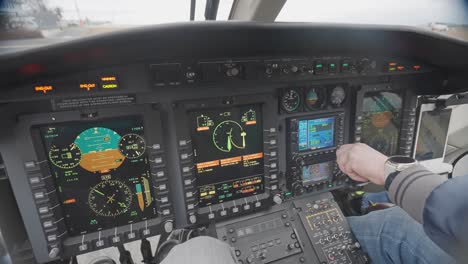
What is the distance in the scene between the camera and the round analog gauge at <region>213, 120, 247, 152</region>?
4.77ft

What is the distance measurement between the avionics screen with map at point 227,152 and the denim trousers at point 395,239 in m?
0.66

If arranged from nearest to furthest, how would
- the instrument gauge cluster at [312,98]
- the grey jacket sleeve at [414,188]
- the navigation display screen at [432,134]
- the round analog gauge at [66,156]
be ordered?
the grey jacket sleeve at [414,188] → the round analog gauge at [66,156] → the instrument gauge cluster at [312,98] → the navigation display screen at [432,134]

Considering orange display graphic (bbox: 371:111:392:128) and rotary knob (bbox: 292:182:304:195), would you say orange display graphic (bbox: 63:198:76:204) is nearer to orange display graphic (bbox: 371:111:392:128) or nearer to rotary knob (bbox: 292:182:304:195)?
rotary knob (bbox: 292:182:304:195)

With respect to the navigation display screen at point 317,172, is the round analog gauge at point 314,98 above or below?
above

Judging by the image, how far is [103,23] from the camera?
1629mm

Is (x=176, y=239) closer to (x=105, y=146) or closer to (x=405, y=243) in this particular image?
(x=105, y=146)

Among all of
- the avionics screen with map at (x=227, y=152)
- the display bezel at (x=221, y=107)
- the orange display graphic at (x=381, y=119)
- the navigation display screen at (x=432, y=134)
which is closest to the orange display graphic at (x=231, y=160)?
the avionics screen with map at (x=227, y=152)

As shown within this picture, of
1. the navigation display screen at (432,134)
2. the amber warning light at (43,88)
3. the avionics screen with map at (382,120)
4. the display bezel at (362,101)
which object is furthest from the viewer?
the navigation display screen at (432,134)

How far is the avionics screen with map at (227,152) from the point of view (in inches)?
56.4

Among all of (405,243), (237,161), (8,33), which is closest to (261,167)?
(237,161)

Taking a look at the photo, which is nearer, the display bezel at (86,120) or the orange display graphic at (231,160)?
the display bezel at (86,120)

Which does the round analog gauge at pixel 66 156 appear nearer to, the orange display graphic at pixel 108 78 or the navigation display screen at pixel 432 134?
the orange display graphic at pixel 108 78

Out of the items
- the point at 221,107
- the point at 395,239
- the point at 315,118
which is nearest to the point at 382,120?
the point at 315,118

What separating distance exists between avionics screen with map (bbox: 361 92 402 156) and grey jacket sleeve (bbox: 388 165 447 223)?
0.76 meters
